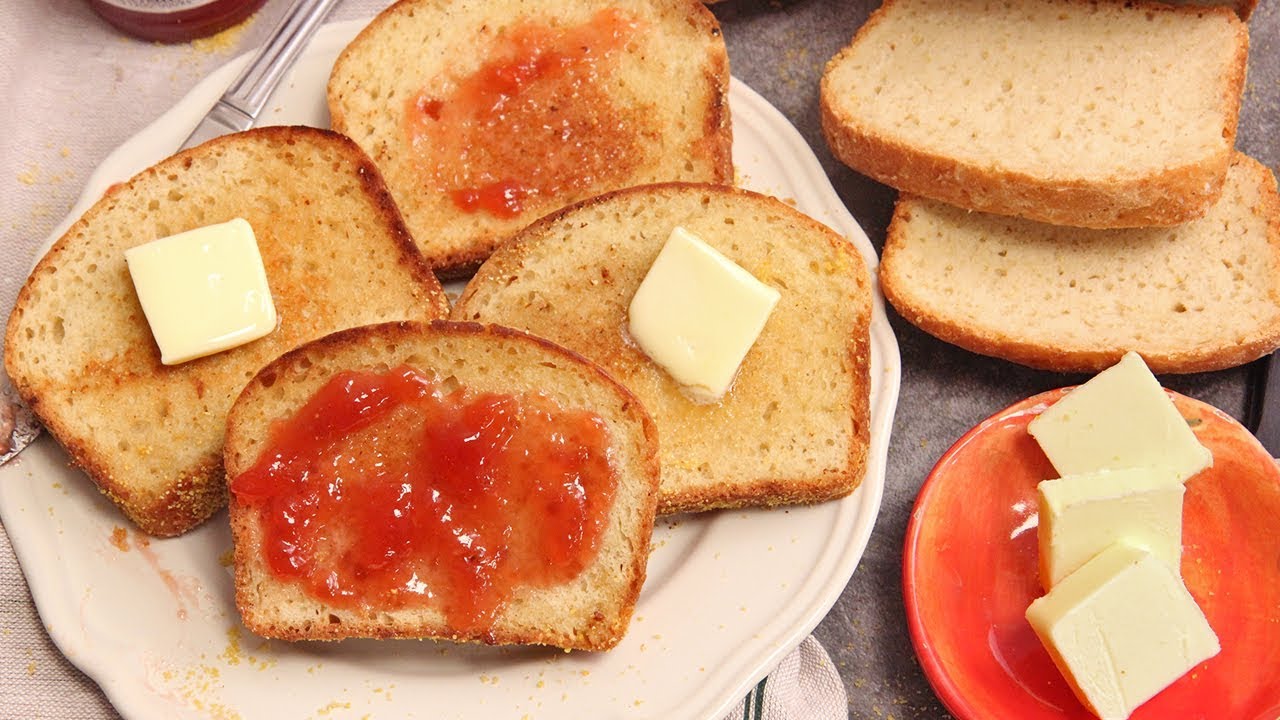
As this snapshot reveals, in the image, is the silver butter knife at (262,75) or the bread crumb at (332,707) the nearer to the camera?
the bread crumb at (332,707)

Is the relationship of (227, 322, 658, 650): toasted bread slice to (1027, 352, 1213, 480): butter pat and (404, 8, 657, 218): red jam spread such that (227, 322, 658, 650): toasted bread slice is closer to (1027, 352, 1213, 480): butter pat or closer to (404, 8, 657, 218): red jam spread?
(404, 8, 657, 218): red jam spread

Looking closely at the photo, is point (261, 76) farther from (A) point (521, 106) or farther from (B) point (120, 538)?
(B) point (120, 538)

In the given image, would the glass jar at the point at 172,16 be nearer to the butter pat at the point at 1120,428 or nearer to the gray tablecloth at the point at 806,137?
the gray tablecloth at the point at 806,137

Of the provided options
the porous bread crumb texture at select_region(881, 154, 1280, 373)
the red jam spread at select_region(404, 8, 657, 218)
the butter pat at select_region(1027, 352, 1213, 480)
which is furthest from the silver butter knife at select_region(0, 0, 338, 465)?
the butter pat at select_region(1027, 352, 1213, 480)

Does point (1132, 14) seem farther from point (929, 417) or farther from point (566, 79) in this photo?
point (566, 79)

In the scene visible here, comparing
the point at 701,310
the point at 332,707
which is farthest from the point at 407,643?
the point at 701,310

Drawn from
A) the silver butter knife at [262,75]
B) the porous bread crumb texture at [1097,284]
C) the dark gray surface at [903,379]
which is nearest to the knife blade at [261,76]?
the silver butter knife at [262,75]

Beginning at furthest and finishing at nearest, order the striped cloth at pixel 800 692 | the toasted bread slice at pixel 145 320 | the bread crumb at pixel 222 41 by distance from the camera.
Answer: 1. the bread crumb at pixel 222 41
2. the striped cloth at pixel 800 692
3. the toasted bread slice at pixel 145 320
